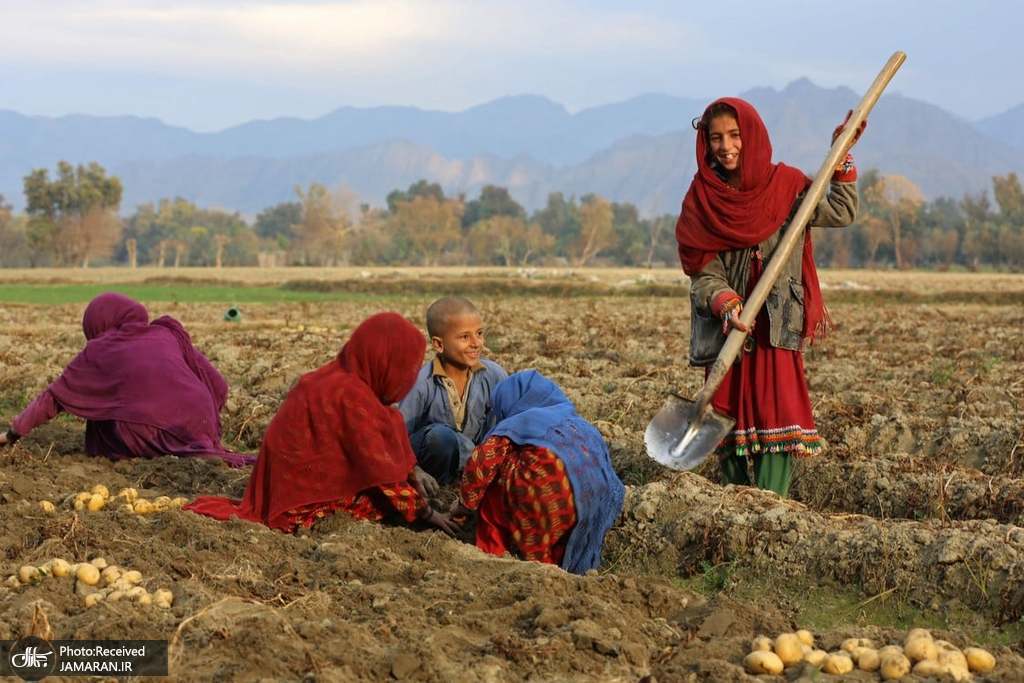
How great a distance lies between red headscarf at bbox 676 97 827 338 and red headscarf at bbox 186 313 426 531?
1.29 meters

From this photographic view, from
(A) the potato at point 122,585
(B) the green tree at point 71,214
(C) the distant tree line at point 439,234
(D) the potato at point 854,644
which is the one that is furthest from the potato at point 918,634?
(B) the green tree at point 71,214

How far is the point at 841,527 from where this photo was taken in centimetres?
462

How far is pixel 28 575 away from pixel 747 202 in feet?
9.99

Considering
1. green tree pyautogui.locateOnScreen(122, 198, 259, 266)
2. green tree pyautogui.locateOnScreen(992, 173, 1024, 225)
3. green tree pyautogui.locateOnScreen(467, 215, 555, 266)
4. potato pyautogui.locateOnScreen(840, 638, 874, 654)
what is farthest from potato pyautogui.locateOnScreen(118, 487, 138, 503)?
green tree pyautogui.locateOnScreen(992, 173, 1024, 225)

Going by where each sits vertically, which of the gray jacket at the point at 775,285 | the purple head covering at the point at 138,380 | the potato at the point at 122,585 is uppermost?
the gray jacket at the point at 775,285

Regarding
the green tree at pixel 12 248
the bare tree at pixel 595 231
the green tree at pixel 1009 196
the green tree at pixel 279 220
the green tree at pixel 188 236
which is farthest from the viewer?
the green tree at pixel 279 220

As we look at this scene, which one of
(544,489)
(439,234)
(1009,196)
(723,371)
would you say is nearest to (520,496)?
(544,489)

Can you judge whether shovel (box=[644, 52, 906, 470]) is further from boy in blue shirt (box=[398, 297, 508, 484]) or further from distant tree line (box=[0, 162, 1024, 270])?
distant tree line (box=[0, 162, 1024, 270])

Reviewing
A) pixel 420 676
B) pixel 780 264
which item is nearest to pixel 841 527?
pixel 780 264

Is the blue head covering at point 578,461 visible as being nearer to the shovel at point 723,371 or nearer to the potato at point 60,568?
the shovel at point 723,371

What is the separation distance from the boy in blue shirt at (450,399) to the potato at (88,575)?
1944 millimetres

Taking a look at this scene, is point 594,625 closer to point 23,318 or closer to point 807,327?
point 807,327

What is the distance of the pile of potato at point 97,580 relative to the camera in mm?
3600

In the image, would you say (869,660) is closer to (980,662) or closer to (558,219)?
(980,662)
